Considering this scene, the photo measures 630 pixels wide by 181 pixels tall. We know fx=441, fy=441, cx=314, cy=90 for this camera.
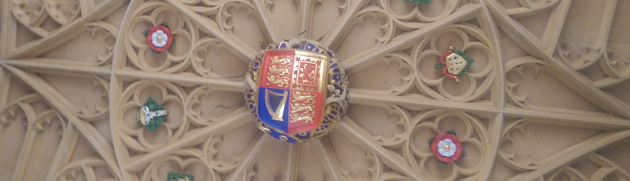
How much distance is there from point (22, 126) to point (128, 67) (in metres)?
1.95

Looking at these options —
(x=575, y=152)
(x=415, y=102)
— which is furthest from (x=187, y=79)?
(x=575, y=152)

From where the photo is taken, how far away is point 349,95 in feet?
18.2

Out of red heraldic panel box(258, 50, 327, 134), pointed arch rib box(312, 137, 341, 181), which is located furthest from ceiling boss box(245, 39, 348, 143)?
pointed arch rib box(312, 137, 341, 181)

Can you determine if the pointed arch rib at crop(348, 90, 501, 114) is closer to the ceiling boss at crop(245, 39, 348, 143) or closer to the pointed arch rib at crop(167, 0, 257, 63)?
the ceiling boss at crop(245, 39, 348, 143)

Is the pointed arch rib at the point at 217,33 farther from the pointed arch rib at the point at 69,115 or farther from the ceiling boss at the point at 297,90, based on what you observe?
the pointed arch rib at the point at 69,115

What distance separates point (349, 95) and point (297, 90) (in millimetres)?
794

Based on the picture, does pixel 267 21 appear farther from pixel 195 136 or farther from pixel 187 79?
pixel 195 136

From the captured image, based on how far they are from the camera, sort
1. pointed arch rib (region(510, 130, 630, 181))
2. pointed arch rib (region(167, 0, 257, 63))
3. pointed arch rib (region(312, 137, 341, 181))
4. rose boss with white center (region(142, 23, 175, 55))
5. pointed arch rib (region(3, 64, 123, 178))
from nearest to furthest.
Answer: pointed arch rib (region(510, 130, 630, 181))
pointed arch rib (region(312, 137, 341, 181))
pointed arch rib (region(167, 0, 257, 63))
rose boss with white center (region(142, 23, 175, 55))
pointed arch rib (region(3, 64, 123, 178))

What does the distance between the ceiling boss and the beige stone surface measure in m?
0.47

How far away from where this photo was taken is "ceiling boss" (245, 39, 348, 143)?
5.08 meters

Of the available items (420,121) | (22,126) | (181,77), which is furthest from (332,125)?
(22,126)

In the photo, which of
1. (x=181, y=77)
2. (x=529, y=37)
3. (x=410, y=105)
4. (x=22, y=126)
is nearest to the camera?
(x=529, y=37)

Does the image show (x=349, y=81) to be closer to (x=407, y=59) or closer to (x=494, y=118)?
(x=407, y=59)

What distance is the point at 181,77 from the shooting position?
5.91 m
